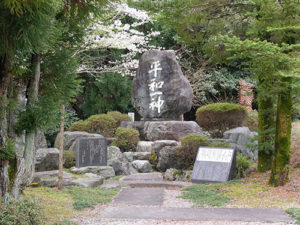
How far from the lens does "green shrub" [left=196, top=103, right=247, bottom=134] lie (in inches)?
522

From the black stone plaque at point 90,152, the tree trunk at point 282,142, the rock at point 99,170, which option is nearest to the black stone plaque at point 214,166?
the tree trunk at point 282,142

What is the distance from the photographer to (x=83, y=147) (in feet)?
33.5

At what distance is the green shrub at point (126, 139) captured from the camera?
41.6ft

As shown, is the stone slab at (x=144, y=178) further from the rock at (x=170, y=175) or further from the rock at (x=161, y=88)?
the rock at (x=161, y=88)

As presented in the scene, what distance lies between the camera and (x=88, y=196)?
7012mm

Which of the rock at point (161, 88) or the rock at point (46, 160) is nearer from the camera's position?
the rock at point (46, 160)

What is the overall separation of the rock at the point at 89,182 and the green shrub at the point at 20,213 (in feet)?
13.7

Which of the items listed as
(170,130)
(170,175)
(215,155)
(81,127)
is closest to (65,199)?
(170,175)

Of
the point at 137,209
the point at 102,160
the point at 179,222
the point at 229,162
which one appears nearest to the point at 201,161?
the point at 229,162

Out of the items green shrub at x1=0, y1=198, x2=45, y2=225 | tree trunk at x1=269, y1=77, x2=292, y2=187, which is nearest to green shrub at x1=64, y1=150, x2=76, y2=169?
tree trunk at x1=269, y1=77, x2=292, y2=187

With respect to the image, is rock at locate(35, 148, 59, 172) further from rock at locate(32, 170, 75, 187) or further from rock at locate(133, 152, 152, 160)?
rock at locate(133, 152, 152, 160)

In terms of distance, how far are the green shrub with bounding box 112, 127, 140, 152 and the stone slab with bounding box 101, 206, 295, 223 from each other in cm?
663

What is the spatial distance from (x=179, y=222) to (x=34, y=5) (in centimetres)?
336

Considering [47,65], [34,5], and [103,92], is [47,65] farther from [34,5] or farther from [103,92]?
[103,92]
